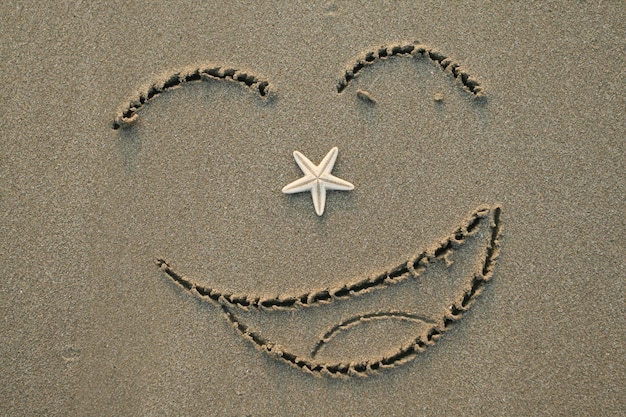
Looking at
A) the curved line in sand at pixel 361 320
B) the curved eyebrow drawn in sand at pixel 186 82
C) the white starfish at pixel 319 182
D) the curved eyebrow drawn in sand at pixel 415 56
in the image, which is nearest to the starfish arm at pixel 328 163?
the white starfish at pixel 319 182

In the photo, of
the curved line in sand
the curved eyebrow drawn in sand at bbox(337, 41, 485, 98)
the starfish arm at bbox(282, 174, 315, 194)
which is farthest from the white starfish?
the curved line in sand

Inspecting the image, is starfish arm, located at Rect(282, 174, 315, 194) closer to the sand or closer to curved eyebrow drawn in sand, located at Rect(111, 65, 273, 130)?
the sand

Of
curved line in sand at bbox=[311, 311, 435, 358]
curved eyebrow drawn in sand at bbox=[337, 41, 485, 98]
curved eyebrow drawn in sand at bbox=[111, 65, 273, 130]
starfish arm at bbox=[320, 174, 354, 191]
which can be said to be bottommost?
curved line in sand at bbox=[311, 311, 435, 358]

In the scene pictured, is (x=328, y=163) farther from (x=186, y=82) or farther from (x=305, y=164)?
(x=186, y=82)

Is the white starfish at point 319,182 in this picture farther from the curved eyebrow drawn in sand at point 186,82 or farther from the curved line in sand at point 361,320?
the curved line in sand at point 361,320

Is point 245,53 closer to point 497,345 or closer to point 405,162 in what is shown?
point 405,162

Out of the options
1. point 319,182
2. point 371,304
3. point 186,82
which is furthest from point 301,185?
point 186,82
